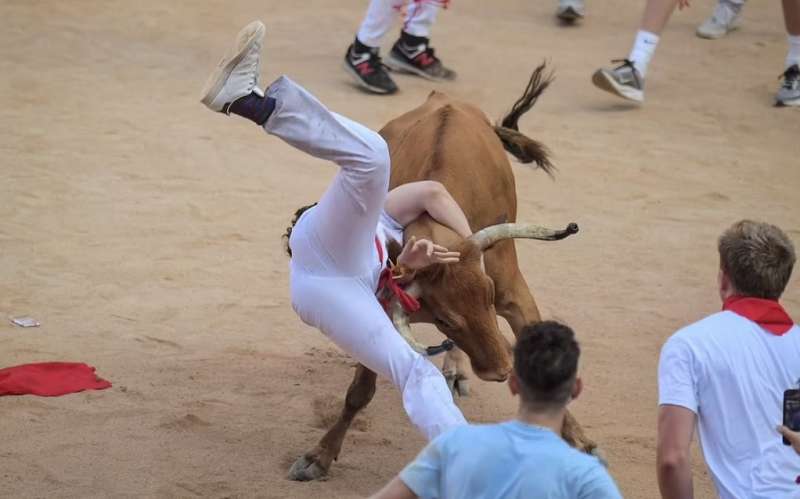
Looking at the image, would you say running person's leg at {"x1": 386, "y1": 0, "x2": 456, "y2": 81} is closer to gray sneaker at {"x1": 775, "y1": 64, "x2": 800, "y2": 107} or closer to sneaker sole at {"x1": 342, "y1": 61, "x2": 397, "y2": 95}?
sneaker sole at {"x1": 342, "y1": 61, "x2": 397, "y2": 95}

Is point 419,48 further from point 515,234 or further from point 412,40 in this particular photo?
point 515,234

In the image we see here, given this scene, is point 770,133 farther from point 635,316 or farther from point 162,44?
point 162,44

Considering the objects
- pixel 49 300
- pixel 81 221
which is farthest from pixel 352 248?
pixel 81 221

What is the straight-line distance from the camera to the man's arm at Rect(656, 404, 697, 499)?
3498 millimetres

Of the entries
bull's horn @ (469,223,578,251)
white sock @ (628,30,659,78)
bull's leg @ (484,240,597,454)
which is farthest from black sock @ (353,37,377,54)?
bull's horn @ (469,223,578,251)

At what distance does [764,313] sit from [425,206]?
5.80ft

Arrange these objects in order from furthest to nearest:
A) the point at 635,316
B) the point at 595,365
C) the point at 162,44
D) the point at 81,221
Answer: the point at 162,44 → the point at 81,221 → the point at 635,316 → the point at 595,365

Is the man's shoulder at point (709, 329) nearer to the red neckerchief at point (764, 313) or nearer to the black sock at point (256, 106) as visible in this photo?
the red neckerchief at point (764, 313)

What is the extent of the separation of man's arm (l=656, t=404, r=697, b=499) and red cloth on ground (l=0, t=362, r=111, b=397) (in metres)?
3.13

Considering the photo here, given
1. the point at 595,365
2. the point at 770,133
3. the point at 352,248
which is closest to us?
the point at 352,248

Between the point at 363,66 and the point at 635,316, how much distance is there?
427 centimetres

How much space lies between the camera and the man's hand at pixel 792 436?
3.46 meters

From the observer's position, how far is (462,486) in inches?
115

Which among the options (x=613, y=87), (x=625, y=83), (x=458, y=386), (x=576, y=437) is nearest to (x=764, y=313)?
(x=576, y=437)
